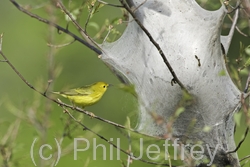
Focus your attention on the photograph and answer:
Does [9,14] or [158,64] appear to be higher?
[9,14]

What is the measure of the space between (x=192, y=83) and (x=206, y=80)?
107 millimetres

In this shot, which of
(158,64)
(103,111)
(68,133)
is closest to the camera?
(68,133)

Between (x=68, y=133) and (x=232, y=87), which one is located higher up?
(x=68, y=133)

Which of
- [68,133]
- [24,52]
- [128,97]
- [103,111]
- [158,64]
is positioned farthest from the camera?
[24,52]

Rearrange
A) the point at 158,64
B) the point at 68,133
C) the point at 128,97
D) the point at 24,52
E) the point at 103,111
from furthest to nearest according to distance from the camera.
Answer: the point at 24,52
the point at 103,111
the point at 128,97
the point at 158,64
the point at 68,133

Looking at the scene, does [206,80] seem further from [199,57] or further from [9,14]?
[9,14]

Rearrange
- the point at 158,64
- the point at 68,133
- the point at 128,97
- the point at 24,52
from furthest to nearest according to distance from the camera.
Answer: the point at 24,52
the point at 128,97
the point at 158,64
the point at 68,133

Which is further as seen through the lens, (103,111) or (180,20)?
(103,111)

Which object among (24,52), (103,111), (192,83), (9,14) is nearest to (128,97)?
(192,83)

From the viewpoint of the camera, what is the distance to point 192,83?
12.7 ft

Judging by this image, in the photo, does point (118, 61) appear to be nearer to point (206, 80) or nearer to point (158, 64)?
point (158, 64)

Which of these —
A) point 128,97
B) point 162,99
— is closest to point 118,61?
point 128,97

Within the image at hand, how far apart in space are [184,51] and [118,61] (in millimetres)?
666

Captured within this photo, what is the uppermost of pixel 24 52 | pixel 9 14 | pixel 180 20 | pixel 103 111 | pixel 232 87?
pixel 9 14
